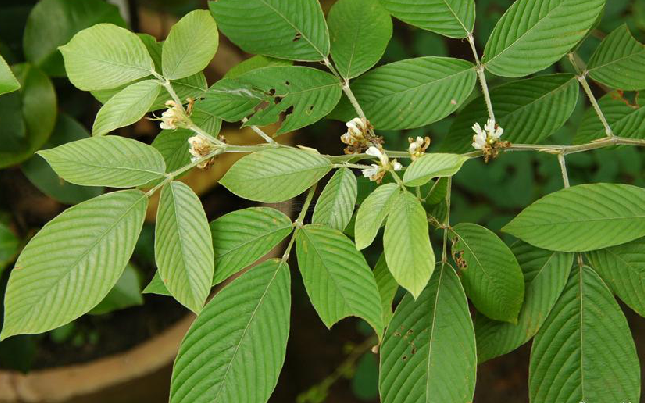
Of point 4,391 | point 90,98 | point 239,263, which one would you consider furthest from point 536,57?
point 4,391

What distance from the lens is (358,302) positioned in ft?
1.82

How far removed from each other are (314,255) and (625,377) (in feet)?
1.04

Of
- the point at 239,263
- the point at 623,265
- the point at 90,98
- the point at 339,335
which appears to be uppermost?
the point at 623,265

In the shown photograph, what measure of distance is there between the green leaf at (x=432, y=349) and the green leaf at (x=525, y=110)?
7.5 inches

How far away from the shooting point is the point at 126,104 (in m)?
0.60

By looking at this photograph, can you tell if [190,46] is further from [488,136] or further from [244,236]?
[488,136]

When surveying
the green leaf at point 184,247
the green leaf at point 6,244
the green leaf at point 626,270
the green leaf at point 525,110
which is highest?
the green leaf at point 525,110

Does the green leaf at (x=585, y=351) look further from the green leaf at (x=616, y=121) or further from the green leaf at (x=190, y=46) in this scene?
the green leaf at (x=190, y=46)

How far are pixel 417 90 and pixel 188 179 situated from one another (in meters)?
0.70

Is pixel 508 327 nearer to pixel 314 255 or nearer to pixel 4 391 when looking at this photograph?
pixel 314 255

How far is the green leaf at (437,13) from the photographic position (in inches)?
24.5

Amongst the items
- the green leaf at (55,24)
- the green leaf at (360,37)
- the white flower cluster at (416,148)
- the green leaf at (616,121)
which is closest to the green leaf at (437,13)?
the green leaf at (360,37)

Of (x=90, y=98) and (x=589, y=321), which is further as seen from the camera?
(x=90, y=98)

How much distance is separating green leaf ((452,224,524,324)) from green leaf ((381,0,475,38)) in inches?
8.2
